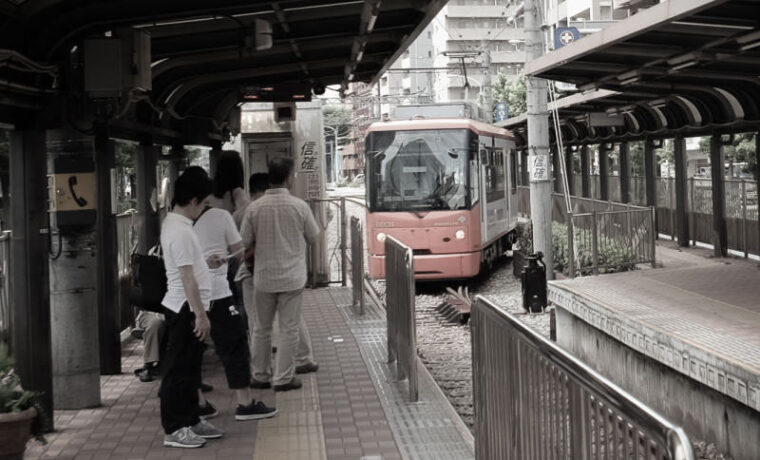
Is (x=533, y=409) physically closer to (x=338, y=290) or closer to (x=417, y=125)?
(x=338, y=290)

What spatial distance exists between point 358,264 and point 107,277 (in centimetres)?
384

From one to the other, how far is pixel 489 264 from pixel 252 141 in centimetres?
582

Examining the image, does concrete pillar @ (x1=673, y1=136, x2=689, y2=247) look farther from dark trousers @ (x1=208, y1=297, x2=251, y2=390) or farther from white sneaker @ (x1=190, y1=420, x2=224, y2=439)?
white sneaker @ (x1=190, y1=420, x2=224, y2=439)

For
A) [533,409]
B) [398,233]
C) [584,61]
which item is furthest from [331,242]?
[533,409]

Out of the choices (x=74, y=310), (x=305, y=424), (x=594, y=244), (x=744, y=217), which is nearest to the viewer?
(x=305, y=424)

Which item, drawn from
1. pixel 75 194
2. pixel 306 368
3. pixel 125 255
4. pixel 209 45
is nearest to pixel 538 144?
pixel 125 255

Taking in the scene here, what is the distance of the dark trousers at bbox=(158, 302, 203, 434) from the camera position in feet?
19.6

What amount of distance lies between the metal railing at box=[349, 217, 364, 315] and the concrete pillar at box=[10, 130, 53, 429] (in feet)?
18.2

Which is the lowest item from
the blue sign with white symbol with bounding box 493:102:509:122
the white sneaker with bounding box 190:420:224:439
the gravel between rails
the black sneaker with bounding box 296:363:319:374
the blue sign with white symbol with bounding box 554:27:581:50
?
the gravel between rails

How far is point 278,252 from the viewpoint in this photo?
7273 mm

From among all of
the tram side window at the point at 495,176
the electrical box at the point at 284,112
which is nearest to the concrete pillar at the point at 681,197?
the tram side window at the point at 495,176

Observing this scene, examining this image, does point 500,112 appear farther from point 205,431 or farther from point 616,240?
point 205,431

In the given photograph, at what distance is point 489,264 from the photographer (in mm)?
19312

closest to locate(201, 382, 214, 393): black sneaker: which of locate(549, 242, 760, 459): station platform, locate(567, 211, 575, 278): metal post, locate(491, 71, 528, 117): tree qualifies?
locate(549, 242, 760, 459): station platform
